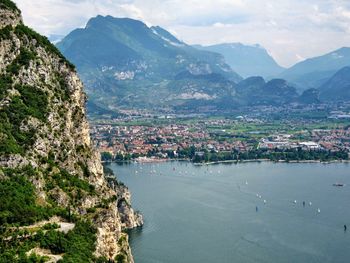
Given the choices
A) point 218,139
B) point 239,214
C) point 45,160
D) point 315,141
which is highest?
point 45,160

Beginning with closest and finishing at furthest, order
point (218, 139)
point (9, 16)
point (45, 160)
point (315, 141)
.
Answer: point (45, 160)
point (9, 16)
point (315, 141)
point (218, 139)

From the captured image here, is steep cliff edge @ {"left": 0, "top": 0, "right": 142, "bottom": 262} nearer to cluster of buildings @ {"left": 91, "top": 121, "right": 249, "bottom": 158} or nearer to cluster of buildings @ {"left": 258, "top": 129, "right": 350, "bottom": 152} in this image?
cluster of buildings @ {"left": 91, "top": 121, "right": 249, "bottom": 158}

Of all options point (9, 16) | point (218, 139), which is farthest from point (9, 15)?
point (218, 139)

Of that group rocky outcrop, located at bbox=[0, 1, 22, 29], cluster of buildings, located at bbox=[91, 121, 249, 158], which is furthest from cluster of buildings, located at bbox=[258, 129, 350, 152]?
rocky outcrop, located at bbox=[0, 1, 22, 29]

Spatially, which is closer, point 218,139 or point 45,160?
point 45,160

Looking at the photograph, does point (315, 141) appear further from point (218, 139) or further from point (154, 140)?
point (154, 140)

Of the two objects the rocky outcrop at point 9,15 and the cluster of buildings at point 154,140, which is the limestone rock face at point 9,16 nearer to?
the rocky outcrop at point 9,15
